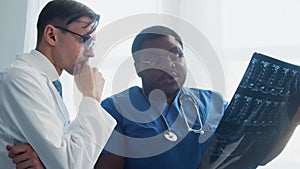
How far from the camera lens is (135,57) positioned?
1121mm

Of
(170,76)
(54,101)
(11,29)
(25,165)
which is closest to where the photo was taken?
(25,165)

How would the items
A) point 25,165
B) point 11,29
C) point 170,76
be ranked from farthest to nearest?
point 11,29 < point 170,76 < point 25,165

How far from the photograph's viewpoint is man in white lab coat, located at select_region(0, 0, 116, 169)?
773 mm

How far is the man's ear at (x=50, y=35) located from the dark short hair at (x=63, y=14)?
21 mm

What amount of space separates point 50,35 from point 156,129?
0.43 metres

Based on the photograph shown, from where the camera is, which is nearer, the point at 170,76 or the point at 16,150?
the point at 16,150

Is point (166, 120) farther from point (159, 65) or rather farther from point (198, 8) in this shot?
point (198, 8)

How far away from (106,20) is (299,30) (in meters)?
A: 0.91

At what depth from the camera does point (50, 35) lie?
1.01 m

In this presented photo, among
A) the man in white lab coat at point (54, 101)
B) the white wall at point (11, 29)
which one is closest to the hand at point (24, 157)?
the man in white lab coat at point (54, 101)

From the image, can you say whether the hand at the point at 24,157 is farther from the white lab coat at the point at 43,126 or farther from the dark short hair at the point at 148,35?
the dark short hair at the point at 148,35

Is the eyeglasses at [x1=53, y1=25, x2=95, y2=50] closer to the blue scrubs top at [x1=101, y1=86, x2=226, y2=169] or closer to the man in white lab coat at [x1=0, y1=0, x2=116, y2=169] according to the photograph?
Result: the man in white lab coat at [x1=0, y1=0, x2=116, y2=169]

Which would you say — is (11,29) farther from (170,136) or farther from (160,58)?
(170,136)

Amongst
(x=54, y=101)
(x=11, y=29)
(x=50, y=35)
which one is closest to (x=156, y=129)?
(x=54, y=101)
